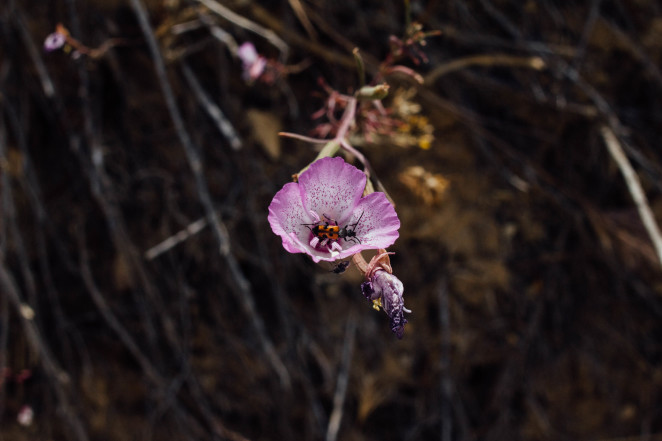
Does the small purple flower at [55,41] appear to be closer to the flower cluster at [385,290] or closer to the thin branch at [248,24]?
the thin branch at [248,24]

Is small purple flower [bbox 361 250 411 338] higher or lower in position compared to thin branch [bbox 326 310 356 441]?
higher

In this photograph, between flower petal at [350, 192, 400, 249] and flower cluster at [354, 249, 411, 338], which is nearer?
flower cluster at [354, 249, 411, 338]

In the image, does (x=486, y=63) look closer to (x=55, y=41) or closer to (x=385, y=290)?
(x=385, y=290)

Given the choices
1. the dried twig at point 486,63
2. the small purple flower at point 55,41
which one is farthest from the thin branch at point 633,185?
the small purple flower at point 55,41

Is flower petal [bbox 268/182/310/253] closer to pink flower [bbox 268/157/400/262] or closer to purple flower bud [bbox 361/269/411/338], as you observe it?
pink flower [bbox 268/157/400/262]

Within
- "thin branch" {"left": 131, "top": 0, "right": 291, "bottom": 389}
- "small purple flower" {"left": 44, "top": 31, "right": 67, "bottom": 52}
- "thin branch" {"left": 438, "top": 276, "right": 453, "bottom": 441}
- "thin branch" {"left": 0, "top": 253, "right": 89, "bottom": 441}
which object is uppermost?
"small purple flower" {"left": 44, "top": 31, "right": 67, "bottom": 52}

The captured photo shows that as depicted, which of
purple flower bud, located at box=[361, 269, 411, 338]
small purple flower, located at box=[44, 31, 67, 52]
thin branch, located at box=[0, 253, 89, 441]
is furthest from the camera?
thin branch, located at box=[0, 253, 89, 441]

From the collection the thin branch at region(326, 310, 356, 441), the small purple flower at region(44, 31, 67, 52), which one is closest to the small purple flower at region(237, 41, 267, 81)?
the small purple flower at region(44, 31, 67, 52)
